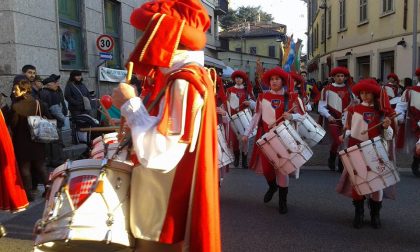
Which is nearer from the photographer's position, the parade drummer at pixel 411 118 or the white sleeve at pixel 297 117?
the white sleeve at pixel 297 117

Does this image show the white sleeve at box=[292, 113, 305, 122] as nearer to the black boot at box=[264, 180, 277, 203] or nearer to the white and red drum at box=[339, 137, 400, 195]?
the black boot at box=[264, 180, 277, 203]

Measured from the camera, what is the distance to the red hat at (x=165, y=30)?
79.5 inches

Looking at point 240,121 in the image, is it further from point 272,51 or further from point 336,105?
point 272,51

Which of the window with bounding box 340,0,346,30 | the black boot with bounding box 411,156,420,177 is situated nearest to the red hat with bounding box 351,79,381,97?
the black boot with bounding box 411,156,420,177

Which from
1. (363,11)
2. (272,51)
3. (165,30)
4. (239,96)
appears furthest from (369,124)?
(272,51)

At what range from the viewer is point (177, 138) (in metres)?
1.91

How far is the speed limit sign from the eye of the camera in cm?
1084

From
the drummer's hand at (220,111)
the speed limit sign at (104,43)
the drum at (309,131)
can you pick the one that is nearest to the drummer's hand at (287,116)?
the drum at (309,131)

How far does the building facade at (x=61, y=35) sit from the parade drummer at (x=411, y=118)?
4.76 metres

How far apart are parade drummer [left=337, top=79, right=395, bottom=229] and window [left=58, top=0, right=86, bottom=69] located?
7864mm

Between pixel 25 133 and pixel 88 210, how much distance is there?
4311 mm

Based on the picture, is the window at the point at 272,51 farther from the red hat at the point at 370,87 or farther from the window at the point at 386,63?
the red hat at the point at 370,87

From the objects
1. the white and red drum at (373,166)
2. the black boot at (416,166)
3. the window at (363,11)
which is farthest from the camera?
the window at (363,11)

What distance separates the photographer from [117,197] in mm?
2070
